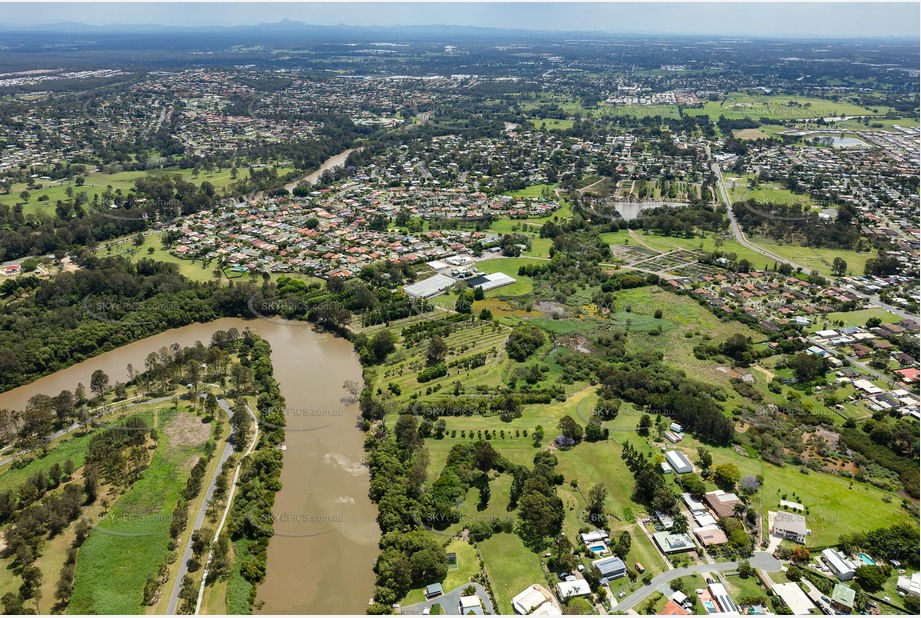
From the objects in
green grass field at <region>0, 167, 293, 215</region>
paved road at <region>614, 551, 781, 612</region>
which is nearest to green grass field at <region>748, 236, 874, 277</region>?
paved road at <region>614, 551, 781, 612</region>

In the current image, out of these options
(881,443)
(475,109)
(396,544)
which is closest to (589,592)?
(396,544)

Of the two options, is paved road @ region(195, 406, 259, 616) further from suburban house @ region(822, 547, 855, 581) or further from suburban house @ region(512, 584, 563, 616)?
suburban house @ region(822, 547, 855, 581)

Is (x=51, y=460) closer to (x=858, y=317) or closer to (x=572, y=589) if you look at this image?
(x=572, y=589)

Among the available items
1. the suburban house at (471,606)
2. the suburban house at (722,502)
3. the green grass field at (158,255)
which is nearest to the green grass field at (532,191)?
the green grass field at (158,255)

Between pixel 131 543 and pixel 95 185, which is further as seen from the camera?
pixel 95 185

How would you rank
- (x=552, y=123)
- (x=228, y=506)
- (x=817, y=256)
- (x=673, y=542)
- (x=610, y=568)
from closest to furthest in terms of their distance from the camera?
1. (x=610, y=568)
2. (x=673, y=542)
3. (x=228, y=506)
4. (x=817, y=256)
5. (x=552, y=123)

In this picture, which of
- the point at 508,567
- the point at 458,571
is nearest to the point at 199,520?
the point at 458,571

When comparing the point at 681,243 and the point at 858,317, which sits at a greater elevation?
the point at 681,243

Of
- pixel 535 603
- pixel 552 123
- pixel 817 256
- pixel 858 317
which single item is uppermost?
pixel 552 123
